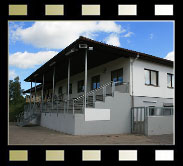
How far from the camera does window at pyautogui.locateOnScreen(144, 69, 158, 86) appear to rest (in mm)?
15617

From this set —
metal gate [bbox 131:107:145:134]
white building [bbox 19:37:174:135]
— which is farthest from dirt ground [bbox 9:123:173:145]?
A: metal gate [bbox 131:107:145:134]

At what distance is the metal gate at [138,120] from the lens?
13.2 m

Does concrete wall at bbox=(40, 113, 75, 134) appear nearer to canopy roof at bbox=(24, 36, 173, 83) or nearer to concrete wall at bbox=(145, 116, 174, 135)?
canopy roof at bbox=(24, 36, 173, 83)

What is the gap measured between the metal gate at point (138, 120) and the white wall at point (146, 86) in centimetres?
121

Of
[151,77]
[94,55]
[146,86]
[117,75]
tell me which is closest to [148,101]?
[146,86]

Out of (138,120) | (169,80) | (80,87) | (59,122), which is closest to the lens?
(138,120)

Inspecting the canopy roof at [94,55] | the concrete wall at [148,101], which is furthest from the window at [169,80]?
the concrete wall at [148,101]

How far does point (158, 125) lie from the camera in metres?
13.2

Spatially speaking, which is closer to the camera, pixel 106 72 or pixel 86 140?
pixel 86 140

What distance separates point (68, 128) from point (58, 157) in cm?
866

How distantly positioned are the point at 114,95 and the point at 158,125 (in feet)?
10.2

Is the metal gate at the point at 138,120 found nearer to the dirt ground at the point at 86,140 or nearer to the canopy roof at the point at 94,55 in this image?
the dirt ground at the point at 86,140

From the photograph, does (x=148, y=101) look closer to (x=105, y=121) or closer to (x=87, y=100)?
(x=105, y=121)
